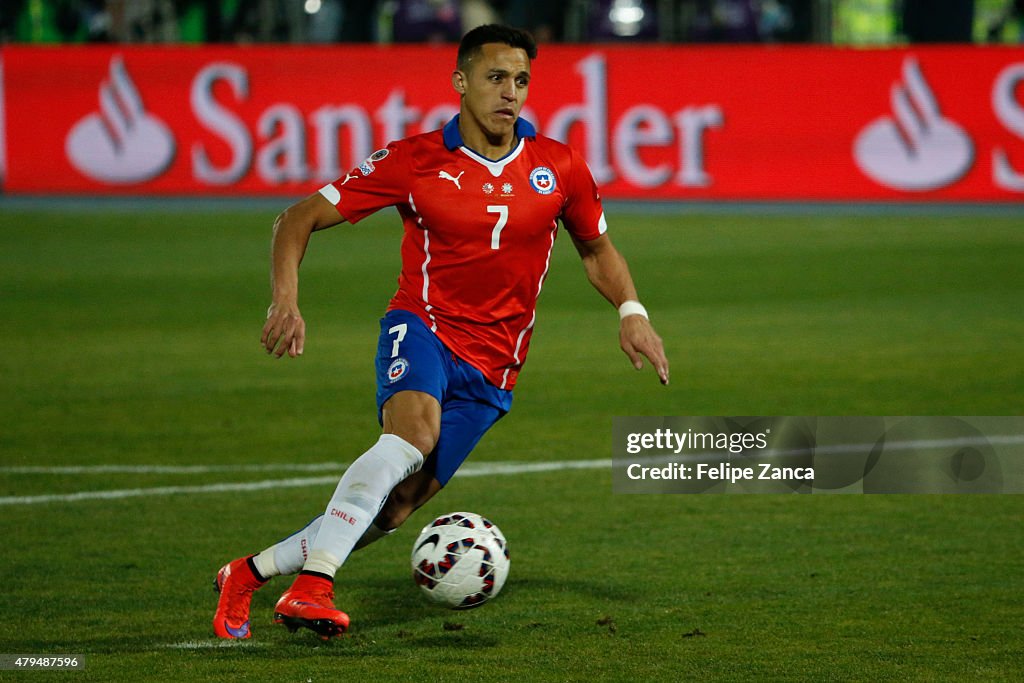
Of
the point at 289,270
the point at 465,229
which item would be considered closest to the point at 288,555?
the point at 289,270

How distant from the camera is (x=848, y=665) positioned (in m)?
5.18

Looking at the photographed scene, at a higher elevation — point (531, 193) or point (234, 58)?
point (531, 193)

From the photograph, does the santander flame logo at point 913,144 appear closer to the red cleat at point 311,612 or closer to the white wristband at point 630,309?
the white wristband at point 630,309

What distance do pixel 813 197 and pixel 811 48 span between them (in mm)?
1810

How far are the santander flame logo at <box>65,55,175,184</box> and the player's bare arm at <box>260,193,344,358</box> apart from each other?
15947 mm

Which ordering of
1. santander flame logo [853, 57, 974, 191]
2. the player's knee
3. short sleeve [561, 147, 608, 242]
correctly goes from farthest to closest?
1. santander flame logo [853, 57, 974, 191]
2. short sleeve [561, 147, 608, 242]
3. the player's knee

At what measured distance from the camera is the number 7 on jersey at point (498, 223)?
18.4 ft

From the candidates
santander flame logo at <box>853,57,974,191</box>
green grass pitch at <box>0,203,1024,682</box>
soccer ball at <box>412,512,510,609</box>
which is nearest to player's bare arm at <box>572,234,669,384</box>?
soccer ball at <box>412,512,510,609</box>

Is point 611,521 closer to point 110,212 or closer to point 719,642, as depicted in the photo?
point 719,642

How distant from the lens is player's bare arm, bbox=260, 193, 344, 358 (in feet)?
16.6

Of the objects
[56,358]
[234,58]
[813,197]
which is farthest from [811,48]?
[56,358]

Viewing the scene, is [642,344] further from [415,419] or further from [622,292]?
[415,419]

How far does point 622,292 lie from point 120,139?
16.3m

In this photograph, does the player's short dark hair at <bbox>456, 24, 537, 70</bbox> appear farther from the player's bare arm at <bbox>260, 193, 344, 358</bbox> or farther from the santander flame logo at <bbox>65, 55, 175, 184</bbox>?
the santander flame logo at <bbox>65, 55, 175, 184</bbox>
